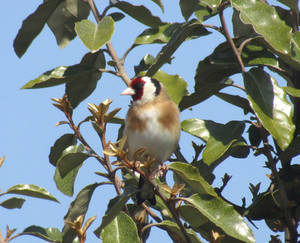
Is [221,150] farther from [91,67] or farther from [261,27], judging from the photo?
[91,67]

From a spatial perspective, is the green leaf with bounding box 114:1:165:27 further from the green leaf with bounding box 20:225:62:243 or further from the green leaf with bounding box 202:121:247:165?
the green leaf with bounding box 20:225:62:243

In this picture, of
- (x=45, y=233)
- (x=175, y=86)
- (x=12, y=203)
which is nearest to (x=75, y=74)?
(x=175, y=86)

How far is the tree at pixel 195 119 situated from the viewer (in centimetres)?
327

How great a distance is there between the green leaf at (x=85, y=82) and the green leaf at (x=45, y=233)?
Result: 85cm

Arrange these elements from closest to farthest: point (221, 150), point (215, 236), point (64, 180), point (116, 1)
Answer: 1. point (215, 236)
2. point (221, 150)
3. point (64, 180)
4. point (116, 1)

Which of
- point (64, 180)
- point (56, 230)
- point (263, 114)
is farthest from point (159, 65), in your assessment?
point (56, 230)

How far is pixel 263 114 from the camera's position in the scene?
11.0 feet

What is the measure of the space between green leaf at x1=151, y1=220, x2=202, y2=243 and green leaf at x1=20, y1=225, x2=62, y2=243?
26.5 inches

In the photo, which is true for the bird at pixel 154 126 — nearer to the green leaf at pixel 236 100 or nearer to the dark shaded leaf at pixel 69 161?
the green leaf at pixel 236 100

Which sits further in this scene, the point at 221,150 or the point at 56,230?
the point at 56,230

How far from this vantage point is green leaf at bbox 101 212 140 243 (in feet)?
10.9

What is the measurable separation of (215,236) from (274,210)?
61cm

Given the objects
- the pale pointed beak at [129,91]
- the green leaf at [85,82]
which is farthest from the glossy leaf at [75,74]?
the pale pointed beak at [129,91]

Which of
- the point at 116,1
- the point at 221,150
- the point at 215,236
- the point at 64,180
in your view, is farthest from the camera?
the point at 116,1
